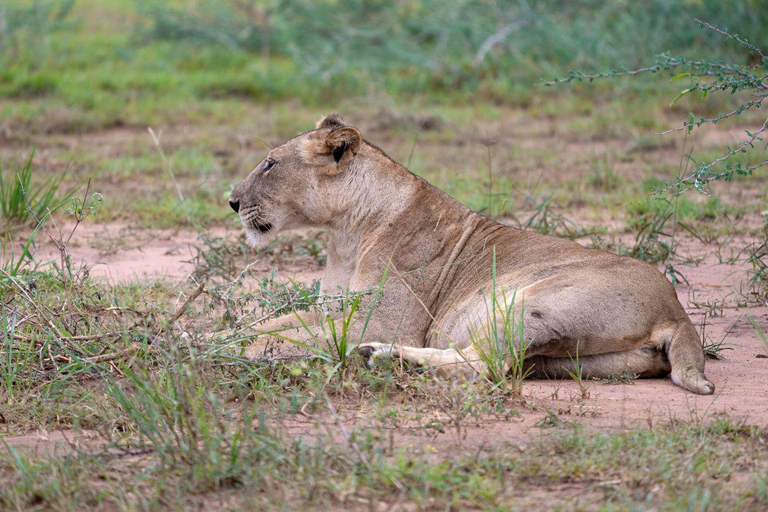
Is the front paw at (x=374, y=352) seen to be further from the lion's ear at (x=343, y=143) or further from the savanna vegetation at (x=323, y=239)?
the lion's ear at (x=343, y=143)

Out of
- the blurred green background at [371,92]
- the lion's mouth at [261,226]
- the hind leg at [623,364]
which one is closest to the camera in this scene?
the hind leg at [623,364]

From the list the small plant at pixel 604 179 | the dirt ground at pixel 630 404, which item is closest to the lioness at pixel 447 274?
the dirt ground at pixel 630 404

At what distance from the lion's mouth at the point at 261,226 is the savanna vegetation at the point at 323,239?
261 millimetres

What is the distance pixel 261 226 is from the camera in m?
4.87

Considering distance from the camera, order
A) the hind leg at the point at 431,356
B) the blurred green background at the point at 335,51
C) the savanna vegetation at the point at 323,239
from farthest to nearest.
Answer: the blurred green background at the point at 335,51, the hind leg at the point at 431,356, the savanna vegetation at the point at 323,239

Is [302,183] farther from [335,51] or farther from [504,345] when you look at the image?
[335,51]

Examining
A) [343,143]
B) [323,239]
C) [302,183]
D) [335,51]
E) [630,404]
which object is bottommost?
[323,239]

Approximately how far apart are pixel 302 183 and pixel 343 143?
10.7 inches

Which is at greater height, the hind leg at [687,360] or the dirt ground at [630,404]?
the hind leg at [687,360]

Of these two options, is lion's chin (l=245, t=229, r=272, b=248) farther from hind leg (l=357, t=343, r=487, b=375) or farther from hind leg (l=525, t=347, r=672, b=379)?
hind leg (l=525, t=347, r=672, b=379)

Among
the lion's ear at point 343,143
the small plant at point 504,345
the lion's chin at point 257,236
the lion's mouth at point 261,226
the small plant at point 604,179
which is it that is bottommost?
the small plant at point 604,179

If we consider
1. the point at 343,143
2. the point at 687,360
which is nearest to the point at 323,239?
the point at 343,143

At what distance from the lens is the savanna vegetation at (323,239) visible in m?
3.06

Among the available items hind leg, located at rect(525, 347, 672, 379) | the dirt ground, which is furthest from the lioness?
the dirt ground
